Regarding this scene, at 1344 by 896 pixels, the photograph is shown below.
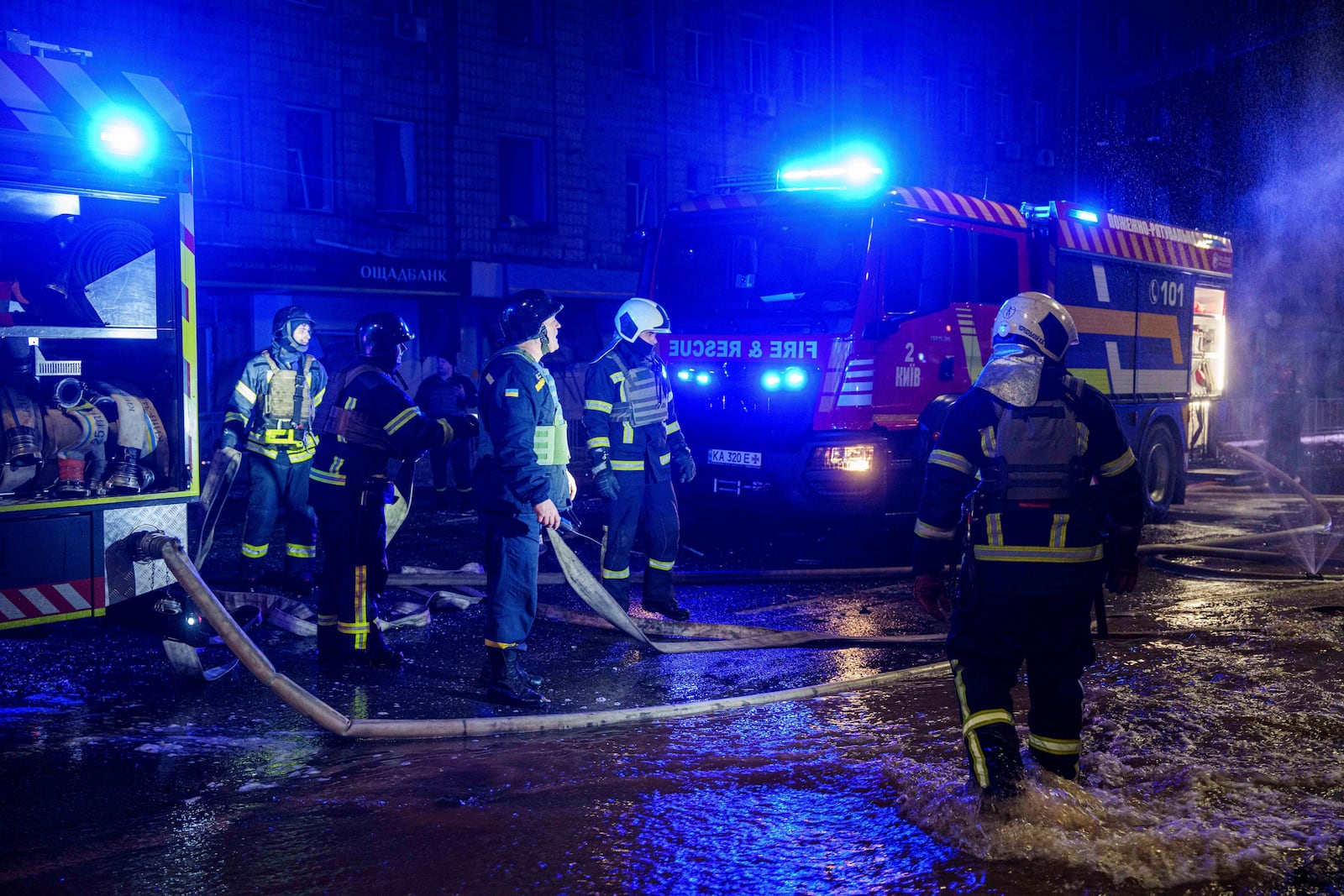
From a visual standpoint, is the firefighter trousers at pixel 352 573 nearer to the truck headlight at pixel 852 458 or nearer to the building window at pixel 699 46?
the truck headlight at pixel 852 458

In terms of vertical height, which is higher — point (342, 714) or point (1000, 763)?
point (1000, 763)

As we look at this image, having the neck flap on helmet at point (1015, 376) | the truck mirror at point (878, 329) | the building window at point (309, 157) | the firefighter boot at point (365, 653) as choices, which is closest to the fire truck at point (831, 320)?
the truck mirror at point (878, 329)

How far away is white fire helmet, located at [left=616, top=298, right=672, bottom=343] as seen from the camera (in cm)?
714

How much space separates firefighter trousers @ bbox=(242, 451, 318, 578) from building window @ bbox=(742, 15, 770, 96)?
62.5 ft

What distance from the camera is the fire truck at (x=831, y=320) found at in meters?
9.49

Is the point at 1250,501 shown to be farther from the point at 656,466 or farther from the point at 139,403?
the point at 139,403

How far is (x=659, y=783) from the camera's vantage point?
434cm

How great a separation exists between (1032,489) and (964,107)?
1121 inches

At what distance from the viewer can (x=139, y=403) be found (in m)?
5.14

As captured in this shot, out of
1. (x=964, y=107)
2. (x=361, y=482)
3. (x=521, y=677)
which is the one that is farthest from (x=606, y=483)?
(x=964, y=107)

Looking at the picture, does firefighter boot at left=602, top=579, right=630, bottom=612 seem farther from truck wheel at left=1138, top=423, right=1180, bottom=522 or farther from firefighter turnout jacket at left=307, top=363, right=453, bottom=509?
truck wheel at left=1138, top=423, right=1180, bottom=522

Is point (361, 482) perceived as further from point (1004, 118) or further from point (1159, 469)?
point (1004, 118)

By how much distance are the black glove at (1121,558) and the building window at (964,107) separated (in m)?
27.8

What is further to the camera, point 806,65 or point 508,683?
point 806,65
